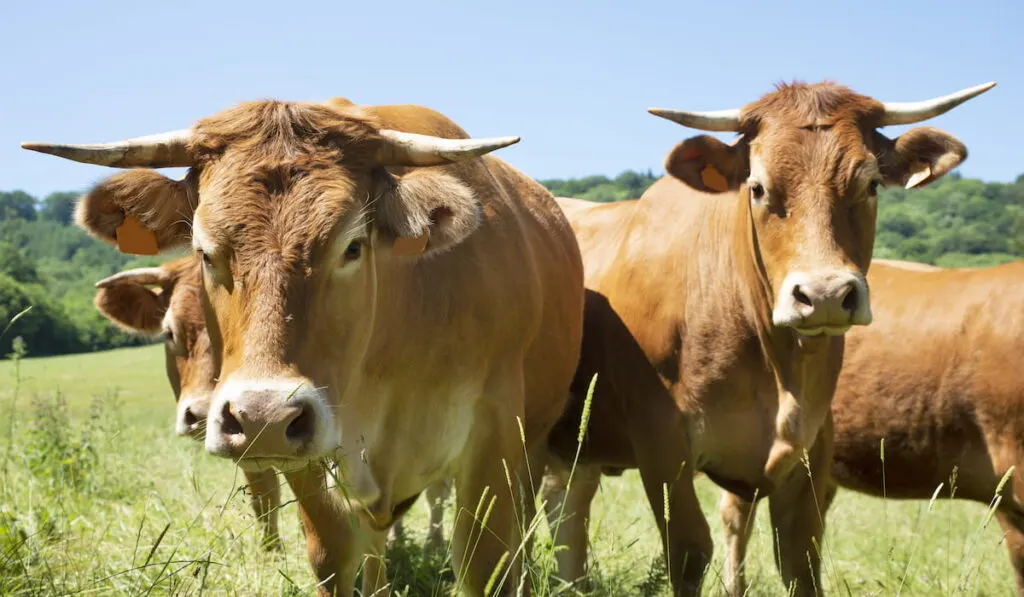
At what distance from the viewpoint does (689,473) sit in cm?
517

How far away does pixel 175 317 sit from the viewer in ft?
21.8

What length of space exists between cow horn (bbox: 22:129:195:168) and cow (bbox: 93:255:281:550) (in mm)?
2694

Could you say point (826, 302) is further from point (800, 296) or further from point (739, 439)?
point (739, 439)

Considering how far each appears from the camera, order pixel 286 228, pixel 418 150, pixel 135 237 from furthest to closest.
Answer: pixel 135 237 → pixel 418 150 → pixel 286 228

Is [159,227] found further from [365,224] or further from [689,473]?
[689,473]

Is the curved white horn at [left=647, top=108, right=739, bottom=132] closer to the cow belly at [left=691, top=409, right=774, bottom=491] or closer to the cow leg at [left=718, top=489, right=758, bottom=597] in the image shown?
the cow belly at [left=691, top=409, right=774, bottom=491]

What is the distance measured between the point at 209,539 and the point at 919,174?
414 centimetres

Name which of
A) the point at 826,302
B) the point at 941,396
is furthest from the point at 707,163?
the point at 941,396

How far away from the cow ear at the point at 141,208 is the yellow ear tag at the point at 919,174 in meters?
3.66

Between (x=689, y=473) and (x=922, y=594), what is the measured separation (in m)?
1.83

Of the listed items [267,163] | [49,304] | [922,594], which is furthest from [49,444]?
[49,304]

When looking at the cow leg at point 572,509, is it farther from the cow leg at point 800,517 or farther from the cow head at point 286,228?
the cow head at point 286,228

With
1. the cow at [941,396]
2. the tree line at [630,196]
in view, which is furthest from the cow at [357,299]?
the tree line at [630,196]

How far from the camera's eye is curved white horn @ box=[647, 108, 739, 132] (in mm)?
5152
